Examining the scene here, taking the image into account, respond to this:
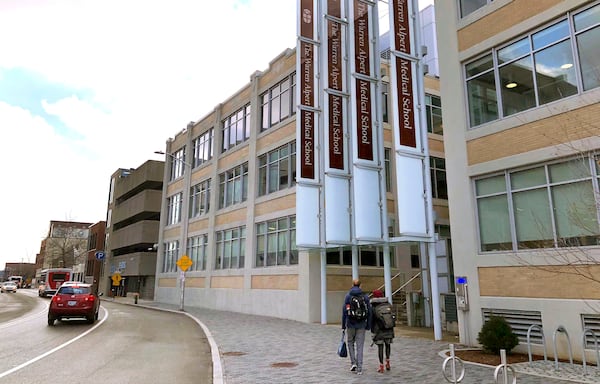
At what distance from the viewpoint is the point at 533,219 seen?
11727 mm

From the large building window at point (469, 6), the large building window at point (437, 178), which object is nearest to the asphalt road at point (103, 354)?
the large building window at point (469, 6)

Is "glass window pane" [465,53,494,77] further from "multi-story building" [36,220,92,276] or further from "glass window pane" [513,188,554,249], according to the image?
"multi-story building" [36,220,92,276]

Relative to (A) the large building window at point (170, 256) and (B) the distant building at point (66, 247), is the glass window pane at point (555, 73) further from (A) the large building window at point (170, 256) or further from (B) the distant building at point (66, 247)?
(B) the distant building at point (66, 247)

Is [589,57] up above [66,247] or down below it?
below

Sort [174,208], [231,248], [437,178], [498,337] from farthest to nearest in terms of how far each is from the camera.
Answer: [174,208], [231,248], [437,178], [498,337]

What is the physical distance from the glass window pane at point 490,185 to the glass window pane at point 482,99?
5.81ft

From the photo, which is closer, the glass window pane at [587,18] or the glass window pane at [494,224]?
the glass window pane at [587,18]

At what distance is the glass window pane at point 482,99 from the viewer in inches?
522

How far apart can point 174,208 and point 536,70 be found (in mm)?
33274

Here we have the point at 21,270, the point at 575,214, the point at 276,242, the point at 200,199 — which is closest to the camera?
the point at 575,214

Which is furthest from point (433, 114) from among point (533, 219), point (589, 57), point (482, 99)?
point (533, 219)

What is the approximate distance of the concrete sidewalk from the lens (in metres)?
8.51

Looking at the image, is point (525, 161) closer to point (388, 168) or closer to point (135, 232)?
point (388, 168)

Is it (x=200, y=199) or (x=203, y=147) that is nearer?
(x=200, y=199)
